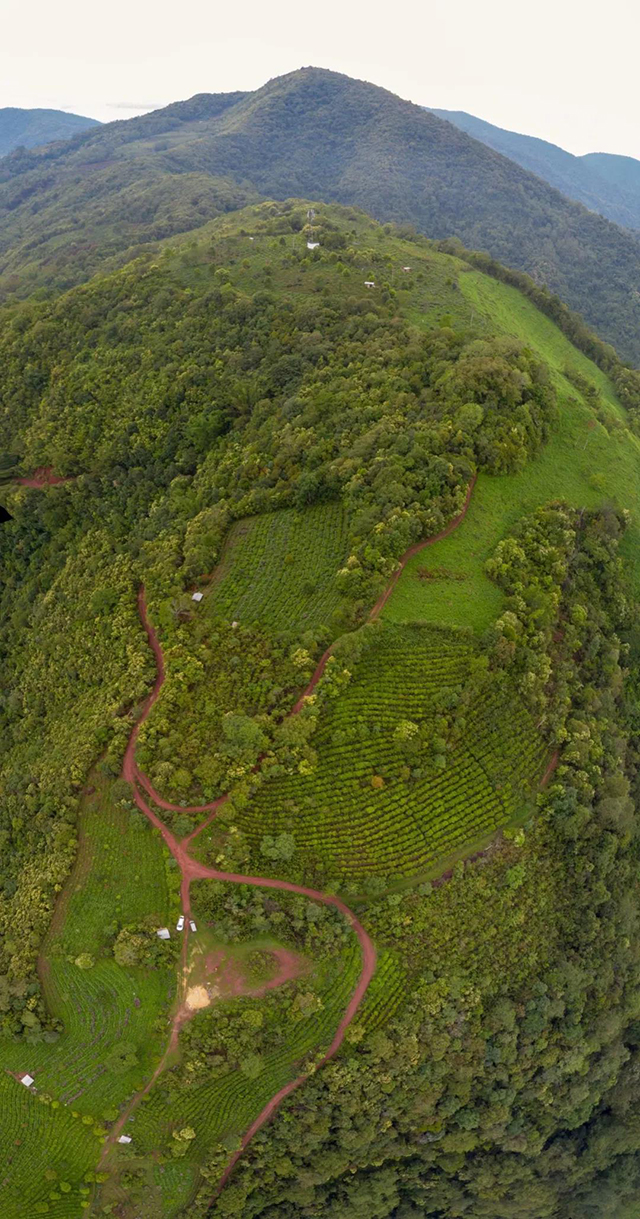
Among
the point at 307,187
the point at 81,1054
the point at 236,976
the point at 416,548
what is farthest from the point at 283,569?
the point at 307,187

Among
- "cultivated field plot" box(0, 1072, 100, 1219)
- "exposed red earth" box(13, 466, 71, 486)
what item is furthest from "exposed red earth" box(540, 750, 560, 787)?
"exposed red earth" box(13, 466, 71, 486)

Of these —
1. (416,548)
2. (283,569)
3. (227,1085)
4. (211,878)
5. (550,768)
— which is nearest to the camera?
(211,878)

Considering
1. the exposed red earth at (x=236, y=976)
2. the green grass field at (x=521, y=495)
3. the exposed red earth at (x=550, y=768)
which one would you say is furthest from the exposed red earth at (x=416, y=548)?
the exposed red earth at (x=236, y=976)

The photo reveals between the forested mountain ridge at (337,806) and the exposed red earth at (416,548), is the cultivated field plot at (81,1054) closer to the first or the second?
the forested mountain ridge at (337,806)

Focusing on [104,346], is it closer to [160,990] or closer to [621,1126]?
[160,990]

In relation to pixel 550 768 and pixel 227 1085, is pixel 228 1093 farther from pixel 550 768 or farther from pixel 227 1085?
pixel 550 768
